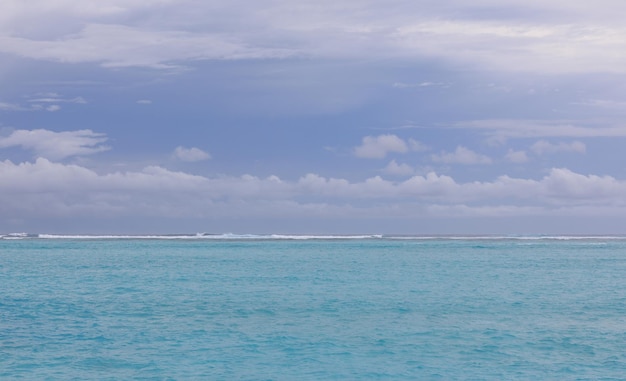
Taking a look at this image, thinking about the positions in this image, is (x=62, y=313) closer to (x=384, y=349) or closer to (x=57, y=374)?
(x=57, y=374)

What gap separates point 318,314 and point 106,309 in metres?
10.2

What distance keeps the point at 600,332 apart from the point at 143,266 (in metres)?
44.1

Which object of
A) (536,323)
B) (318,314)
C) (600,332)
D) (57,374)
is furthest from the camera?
(318,314)

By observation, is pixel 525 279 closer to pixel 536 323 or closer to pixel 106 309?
pixel 536 323

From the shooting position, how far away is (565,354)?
2250cm

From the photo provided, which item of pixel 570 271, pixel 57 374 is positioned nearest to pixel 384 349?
pixel 57 374

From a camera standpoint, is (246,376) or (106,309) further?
(106,309)

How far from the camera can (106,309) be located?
3228 cm

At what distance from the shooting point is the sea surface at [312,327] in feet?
68.2

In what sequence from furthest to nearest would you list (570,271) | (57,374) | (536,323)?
(570,271), (536,323), (57,374)

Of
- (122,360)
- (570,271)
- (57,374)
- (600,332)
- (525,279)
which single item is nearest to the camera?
(57,374)

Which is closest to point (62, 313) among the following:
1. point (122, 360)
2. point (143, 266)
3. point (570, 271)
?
point (122, 360)

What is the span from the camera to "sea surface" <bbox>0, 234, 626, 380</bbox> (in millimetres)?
20781

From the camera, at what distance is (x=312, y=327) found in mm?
27109
